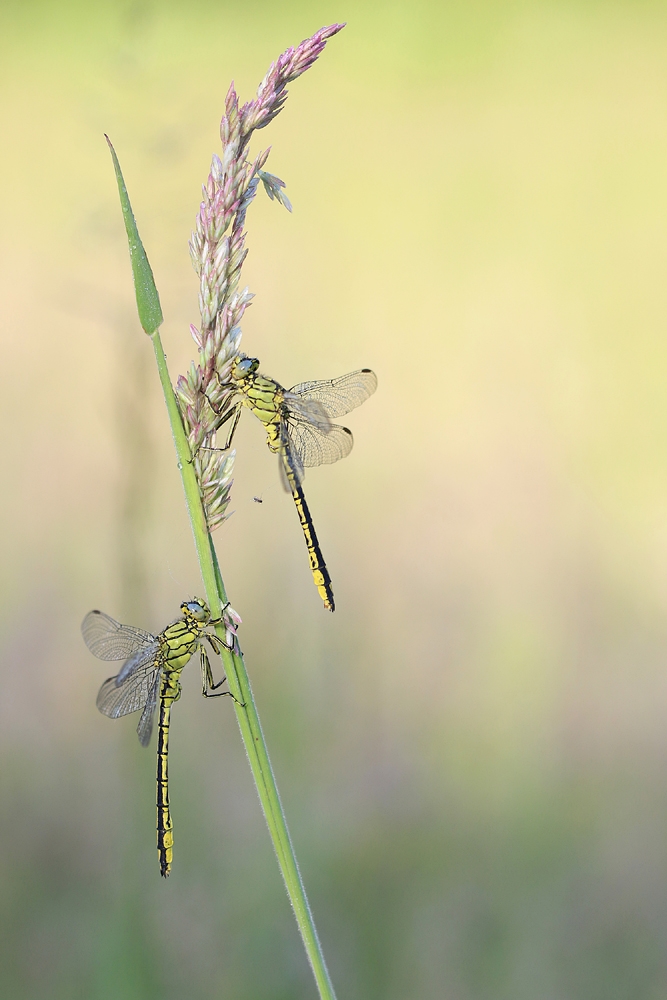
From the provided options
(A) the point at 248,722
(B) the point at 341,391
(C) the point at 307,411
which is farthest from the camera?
(B) the point at 341,391

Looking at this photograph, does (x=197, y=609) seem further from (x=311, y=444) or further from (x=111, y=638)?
(x=311, y=444)

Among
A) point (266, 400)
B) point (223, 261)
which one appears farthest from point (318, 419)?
point (223, 261)

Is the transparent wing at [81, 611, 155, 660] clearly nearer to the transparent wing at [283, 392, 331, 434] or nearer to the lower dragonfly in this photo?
the lower dragonfly

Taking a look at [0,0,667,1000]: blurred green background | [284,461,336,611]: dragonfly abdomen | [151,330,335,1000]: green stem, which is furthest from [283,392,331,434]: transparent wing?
[151,330,335,1000]: green stem

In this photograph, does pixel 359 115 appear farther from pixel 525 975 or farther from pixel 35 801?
pixel 525 975

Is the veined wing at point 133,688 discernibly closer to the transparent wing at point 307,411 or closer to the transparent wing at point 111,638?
the transparent wing at point 111,638

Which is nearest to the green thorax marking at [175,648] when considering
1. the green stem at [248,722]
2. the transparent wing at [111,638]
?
the transparent wing at [111,638]
